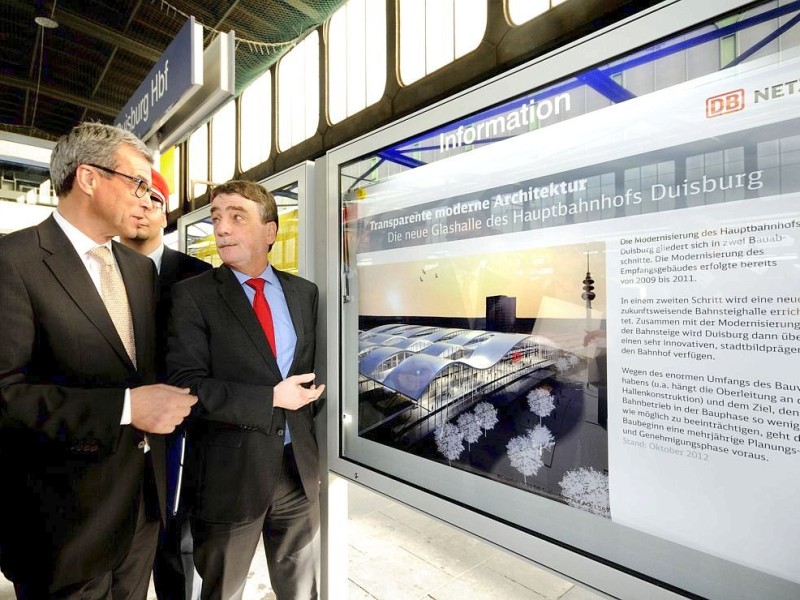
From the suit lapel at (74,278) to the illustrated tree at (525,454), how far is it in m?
1.20

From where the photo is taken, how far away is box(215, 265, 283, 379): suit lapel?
1523mm

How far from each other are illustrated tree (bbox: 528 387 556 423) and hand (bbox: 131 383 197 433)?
1024 millimetres

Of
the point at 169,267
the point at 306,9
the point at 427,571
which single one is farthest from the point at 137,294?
the point at 306,9

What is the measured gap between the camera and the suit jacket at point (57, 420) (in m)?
1.09

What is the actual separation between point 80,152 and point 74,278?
425 millimetres

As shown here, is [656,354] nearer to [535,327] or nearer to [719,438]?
[719,438]

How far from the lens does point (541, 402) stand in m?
1.19

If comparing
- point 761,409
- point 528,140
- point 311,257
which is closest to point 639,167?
point 528,140

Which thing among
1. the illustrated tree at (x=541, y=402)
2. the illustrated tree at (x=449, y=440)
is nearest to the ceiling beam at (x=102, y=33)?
the illustrated tree at (x=449, y=440)

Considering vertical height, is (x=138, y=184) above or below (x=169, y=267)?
above

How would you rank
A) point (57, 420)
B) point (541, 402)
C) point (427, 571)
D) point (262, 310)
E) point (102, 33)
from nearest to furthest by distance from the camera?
1. point (57, 420)
2. point (541, 402)
3. point (262, 310)
4. point (427, 571)
5. point (102, 33)

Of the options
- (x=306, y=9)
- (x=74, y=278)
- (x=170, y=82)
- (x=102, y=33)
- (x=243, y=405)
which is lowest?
(x=243, y=405)

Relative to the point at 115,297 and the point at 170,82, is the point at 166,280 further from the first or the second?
the point at 170,82

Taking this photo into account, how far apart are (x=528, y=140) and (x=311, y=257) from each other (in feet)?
→ 3.77
